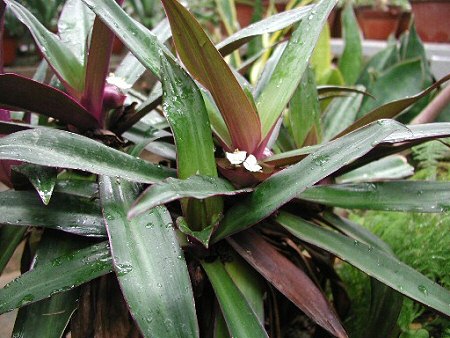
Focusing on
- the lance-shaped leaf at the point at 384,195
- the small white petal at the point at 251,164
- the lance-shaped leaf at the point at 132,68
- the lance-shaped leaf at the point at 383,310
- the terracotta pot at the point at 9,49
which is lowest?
the terracotta pot at the point at 9,49

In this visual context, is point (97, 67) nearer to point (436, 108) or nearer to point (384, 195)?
point (384, 195)

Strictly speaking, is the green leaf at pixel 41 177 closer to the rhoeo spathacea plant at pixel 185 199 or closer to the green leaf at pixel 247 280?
the rhoeo spathacea plant at pixel 185 199

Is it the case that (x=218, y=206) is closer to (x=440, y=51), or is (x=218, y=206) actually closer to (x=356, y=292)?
(x=356, y=292)

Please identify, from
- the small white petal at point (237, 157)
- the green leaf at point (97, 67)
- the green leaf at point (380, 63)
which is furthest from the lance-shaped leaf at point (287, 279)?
the green leaf at point (380, 63)

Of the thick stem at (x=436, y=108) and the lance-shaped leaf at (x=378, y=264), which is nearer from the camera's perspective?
the lance-shaped leaf at (x=378, y=264)

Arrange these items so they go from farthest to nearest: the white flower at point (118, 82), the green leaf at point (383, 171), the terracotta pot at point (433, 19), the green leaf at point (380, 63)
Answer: the terracotta pot at point (433, 19) < the green leaf at point (380, 63) < the green leaf at point (383, 171) < the white flower at point (118, 82)

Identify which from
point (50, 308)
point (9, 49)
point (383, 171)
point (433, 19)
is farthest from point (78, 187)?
point (9, 49)

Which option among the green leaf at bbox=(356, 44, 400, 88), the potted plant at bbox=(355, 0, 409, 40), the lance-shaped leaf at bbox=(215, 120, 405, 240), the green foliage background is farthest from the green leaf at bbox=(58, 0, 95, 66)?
the potted plant at bbox=(355, 0, 409, 40)
